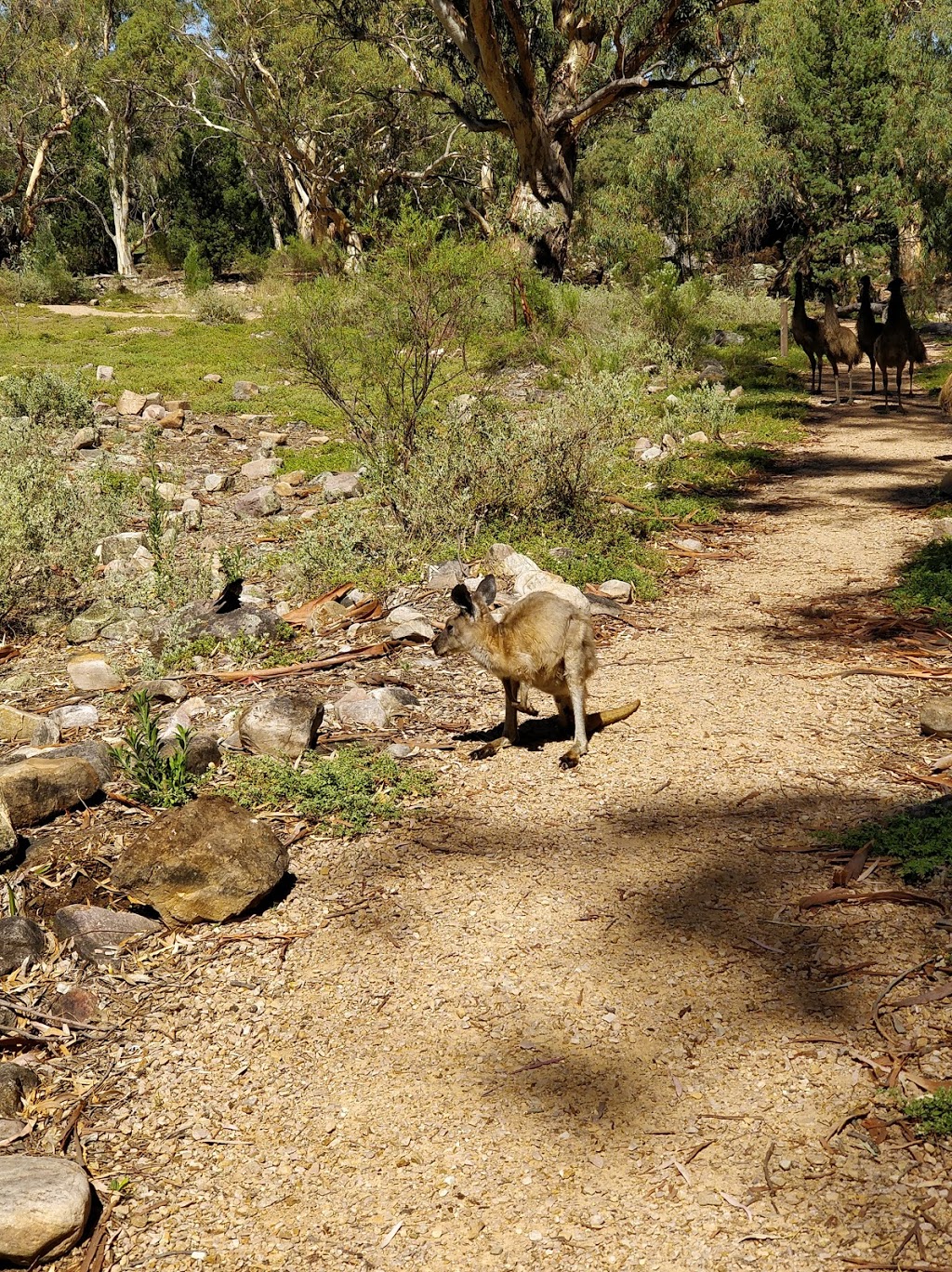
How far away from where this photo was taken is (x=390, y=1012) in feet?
12.6

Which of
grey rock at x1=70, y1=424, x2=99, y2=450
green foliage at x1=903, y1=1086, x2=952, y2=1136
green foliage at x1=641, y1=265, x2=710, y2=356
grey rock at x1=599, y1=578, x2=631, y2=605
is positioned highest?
green foliage at x1=641, y1=265, x2=710, y2=356

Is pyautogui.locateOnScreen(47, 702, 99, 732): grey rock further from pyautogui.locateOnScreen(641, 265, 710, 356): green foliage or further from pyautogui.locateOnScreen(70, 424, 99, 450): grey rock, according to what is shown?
pyautogui.locateOnScreen(641, 265, 710, 356): green foliage

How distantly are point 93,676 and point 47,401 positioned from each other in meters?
8.58

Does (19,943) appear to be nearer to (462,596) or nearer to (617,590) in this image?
(462,596)

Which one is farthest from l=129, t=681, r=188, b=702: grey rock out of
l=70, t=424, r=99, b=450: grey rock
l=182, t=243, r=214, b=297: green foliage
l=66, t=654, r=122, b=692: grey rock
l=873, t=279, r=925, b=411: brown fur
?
l=182, t=243, r=214, b=297: green foliage

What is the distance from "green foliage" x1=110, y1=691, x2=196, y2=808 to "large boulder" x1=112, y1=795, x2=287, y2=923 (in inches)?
25.0

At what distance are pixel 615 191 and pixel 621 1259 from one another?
115ft

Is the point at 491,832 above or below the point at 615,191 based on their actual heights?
below

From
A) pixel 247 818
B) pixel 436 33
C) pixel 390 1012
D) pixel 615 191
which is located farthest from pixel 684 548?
pixel 615 191

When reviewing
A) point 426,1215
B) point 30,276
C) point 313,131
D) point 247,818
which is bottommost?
point 426,1215

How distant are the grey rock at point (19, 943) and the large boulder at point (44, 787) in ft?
2.64

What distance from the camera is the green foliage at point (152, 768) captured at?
17.1 feet

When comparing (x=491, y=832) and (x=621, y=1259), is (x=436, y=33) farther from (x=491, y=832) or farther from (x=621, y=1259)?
(x=621, y=1259)

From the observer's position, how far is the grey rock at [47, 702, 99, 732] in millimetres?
6402
